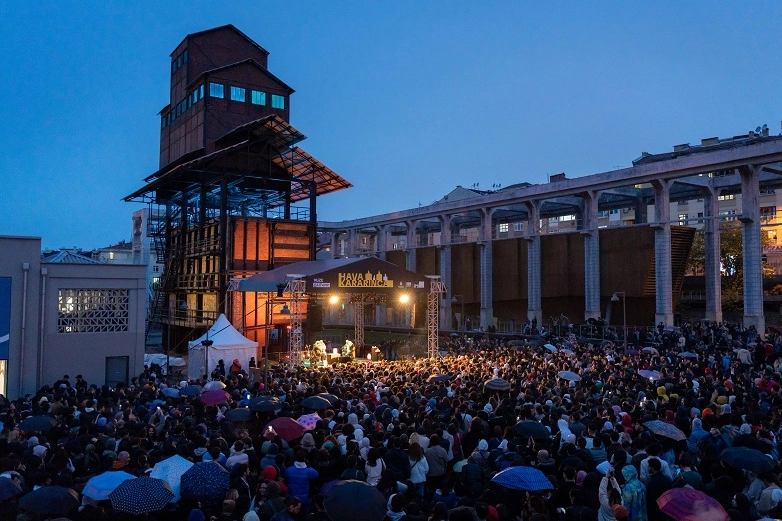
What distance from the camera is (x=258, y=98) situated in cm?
4341

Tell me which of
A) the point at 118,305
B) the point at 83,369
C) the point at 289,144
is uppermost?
the point at 289,144

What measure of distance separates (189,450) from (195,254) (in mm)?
33024

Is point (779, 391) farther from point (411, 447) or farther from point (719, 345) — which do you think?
point (719, 345)

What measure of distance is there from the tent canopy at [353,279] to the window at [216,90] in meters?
17.5

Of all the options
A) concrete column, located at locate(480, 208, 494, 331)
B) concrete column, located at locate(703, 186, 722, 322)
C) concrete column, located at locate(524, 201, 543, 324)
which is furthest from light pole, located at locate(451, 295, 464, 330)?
concrete column, located at locate(703, 186, 722, 322)

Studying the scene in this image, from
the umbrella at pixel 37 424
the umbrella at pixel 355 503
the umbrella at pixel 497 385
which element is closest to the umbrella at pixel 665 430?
the umbrella at pixel 497 385

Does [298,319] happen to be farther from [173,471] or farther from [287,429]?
[173,471]

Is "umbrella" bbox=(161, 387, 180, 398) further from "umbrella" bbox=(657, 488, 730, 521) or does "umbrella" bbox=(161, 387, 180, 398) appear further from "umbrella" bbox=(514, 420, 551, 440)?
"umbrella" bbox=(657, 488, 730, 521)

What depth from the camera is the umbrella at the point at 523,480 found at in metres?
7.17

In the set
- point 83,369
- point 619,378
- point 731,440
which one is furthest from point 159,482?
point 83,369

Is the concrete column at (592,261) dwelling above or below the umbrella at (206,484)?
A: above

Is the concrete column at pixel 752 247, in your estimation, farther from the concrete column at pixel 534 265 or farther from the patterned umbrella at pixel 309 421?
the patterned umbrella at pixel 309 421

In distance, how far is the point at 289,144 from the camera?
4053 cm

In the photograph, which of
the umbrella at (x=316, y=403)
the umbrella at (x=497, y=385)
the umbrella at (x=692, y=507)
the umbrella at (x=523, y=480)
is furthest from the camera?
the umbrella at (x=497, y=385)
